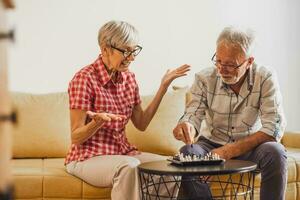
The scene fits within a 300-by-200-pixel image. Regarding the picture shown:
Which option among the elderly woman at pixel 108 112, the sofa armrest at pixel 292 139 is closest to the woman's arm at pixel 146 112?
the elderly woman at pixel 108 112

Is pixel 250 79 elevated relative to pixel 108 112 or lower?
elevated

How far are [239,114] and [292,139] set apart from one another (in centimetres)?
77

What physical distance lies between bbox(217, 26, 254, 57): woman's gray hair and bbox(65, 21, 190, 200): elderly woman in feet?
0.74

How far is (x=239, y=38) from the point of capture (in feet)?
7.56

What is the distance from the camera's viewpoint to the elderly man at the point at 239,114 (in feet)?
7.29

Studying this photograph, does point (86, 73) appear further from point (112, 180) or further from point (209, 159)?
point (209, 159)

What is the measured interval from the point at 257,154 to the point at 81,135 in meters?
0.73

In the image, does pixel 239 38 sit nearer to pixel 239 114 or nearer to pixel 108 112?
pixel 239 114

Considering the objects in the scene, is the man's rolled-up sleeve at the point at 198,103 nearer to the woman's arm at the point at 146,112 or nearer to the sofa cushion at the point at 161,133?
the woman's arm at the point at 146,112

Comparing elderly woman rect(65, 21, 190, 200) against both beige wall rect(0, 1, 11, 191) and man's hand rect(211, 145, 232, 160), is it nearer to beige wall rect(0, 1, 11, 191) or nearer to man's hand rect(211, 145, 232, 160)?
man's hand rect(211, 145, 232, 160)

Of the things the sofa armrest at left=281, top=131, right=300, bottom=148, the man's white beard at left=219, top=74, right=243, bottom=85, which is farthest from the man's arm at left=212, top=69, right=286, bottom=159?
the sofa armrest at left=281, top=131, right=300, bottom=148

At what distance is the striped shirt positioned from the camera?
2359 millimetres

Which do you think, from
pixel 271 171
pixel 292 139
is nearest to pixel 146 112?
pixel 271 171

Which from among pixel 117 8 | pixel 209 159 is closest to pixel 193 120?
pixel 209 159
